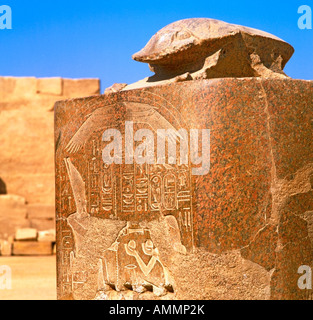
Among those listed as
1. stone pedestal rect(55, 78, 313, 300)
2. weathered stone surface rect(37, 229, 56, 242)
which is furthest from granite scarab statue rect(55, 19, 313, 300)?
weathered stone surface rect(37, 229, 56, 242)

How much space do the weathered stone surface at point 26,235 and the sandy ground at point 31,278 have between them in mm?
586

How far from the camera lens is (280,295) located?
3.33 meters

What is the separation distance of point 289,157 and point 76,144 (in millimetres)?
1345

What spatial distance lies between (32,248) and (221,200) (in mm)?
7532

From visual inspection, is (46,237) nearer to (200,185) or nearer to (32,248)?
(32,248)

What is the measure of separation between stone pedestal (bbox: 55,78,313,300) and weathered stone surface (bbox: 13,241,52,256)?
681 centimetres

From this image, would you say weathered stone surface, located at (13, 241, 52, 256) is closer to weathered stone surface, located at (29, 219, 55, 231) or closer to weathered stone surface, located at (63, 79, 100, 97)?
weathered stone surface, located at (29, 219, 55, 231)

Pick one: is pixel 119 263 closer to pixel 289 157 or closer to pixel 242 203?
pixel 242 203

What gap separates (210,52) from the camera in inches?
147

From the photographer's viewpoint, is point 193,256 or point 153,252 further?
point 153,252

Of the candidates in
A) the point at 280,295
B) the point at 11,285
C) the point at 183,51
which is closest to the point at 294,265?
the point at 280,295

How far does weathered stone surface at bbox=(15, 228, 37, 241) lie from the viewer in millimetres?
10438

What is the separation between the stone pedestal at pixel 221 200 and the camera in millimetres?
3328

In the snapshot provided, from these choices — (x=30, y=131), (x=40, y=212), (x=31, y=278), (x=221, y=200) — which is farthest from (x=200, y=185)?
(x=30, y=131)
